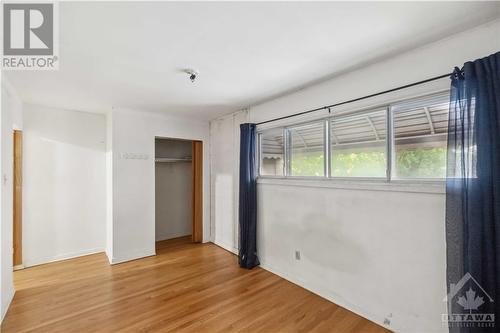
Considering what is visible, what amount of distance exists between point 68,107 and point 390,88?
4.50 m

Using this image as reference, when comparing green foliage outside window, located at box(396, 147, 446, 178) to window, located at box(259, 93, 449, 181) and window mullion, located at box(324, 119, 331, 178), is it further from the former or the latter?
window mullion, located at box(324, 119, 331, 178)

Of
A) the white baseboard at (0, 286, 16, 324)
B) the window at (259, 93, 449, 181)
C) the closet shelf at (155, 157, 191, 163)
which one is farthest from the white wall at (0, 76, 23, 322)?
the window at (259, 93, 449, 181)

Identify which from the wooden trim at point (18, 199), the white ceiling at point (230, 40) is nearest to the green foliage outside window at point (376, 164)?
the white ceiling at point (230, 40)

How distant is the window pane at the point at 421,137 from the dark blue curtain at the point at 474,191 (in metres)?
0.26

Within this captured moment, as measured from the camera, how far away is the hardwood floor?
7.11 feet

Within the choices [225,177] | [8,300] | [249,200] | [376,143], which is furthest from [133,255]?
[376,143]

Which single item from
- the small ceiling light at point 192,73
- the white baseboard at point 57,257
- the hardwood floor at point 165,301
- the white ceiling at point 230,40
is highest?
the white ceiling at point 230,40

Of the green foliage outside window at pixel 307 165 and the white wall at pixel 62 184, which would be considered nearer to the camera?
the green foliage outside window at pixel 307 165

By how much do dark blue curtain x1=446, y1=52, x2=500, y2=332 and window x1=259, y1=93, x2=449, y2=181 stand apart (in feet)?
0.88

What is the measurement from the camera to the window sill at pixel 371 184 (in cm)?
186

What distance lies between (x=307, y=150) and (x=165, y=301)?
2457mm

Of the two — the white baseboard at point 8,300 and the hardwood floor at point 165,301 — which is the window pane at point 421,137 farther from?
the white baseboard at point 8,300

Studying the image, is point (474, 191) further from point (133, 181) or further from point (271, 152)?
point (133, 181)

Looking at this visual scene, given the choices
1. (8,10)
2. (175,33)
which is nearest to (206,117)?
(175,33)
